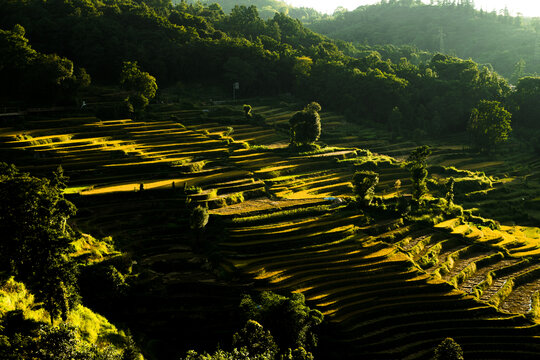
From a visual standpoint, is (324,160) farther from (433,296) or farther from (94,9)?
(94,9)

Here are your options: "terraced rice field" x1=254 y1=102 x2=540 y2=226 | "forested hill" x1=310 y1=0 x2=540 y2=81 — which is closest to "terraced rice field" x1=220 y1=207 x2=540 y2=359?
"terraced rice field" x1=254 y1=102 x2=540 y2=226

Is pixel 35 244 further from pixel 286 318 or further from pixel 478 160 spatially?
pixel 478 160

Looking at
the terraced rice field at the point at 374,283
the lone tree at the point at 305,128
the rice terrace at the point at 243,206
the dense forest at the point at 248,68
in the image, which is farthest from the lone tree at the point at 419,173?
the dense forest at the point at 248,68

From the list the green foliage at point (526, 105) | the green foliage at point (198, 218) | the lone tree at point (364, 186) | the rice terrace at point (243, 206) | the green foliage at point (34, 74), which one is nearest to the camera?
the rice terrace at point (243, 206)

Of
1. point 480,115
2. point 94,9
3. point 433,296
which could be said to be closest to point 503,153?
point 480,115

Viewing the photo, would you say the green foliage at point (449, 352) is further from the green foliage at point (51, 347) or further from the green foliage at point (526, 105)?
the green foliage at point (526, 105)

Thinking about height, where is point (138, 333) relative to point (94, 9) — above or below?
below
